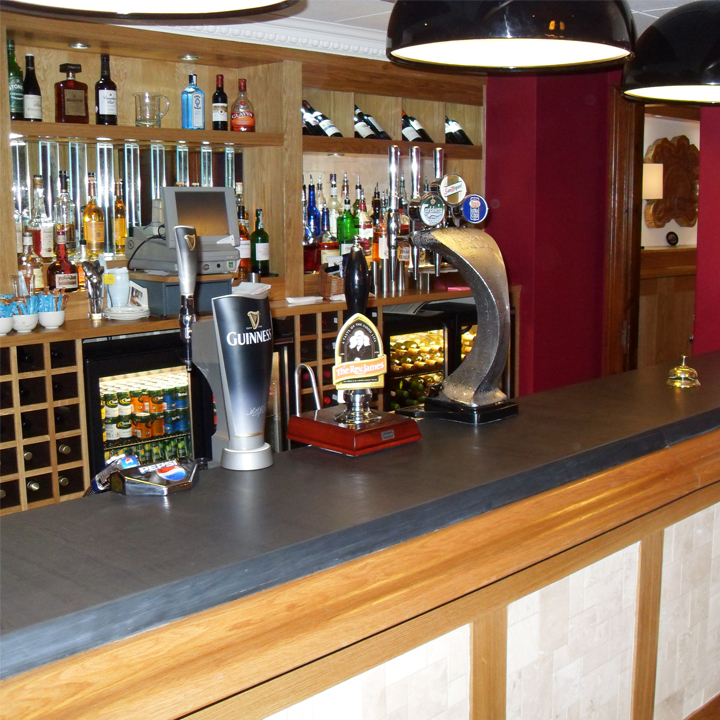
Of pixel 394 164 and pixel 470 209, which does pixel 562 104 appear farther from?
pixel 470 209

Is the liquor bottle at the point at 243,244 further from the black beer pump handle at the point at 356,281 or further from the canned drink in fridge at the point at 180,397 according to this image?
the black beer pump handle at the point at 356,281

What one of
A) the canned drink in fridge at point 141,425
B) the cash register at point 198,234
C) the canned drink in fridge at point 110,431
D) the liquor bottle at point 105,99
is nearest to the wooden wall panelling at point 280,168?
the cash register at point 198,234

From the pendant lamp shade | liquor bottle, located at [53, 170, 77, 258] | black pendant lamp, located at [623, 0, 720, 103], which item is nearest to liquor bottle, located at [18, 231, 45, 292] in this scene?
liquor bottle, located at [53, 170, 77, 258]

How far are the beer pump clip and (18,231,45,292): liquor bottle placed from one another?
223cm

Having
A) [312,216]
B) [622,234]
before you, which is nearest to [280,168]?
[312,216]

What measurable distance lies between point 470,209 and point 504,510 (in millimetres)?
806

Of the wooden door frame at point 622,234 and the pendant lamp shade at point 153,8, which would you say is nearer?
the pendant lamp shade at point 153,8

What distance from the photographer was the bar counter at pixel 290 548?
116cm

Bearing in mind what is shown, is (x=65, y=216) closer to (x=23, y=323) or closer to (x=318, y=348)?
(x=23, y=323)

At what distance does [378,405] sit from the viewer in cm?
457

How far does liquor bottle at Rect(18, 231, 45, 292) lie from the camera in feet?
12.1

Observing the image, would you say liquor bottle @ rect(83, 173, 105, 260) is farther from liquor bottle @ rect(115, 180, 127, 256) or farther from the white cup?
the white cup

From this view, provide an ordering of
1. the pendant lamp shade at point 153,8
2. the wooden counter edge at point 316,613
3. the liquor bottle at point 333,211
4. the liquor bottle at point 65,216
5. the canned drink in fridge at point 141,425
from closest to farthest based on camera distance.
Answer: the wooden counter edge at point 316,613 < the pendant lamp shade at point 153,8 < the canned drink in fridge at point 141,425 < the liquor bottle at point 65,216 < the liquor bottle at point 333,211

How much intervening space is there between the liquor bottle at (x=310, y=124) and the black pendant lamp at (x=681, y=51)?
8.73ft
